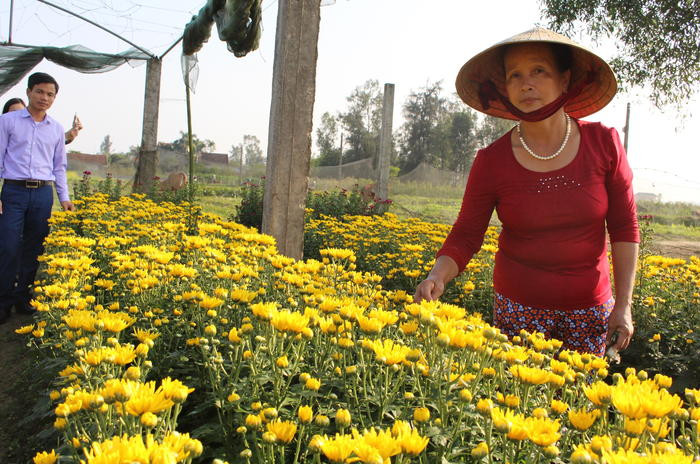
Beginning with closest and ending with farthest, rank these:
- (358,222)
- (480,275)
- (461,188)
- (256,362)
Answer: (256,362)
(480,275)
(358,222)
(461,188)

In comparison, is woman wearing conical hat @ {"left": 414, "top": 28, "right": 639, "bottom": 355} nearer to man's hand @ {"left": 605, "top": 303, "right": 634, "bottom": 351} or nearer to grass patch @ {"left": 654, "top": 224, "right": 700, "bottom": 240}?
man's hand @ {"left": 605, "top": 303, "right": 634, "bottom": 351}

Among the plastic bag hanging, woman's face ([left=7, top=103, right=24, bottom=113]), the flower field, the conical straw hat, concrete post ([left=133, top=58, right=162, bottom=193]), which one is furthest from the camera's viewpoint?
concrete post ([left=133, top=58, right=162, bottom=193])

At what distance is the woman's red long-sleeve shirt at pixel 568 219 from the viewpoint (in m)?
1.85

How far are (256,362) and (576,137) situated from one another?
1.40 m

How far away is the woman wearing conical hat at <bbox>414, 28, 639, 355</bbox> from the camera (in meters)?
1.84

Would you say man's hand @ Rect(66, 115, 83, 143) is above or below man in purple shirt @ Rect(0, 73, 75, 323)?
above

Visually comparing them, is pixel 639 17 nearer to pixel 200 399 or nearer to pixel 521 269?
pixel 521 269

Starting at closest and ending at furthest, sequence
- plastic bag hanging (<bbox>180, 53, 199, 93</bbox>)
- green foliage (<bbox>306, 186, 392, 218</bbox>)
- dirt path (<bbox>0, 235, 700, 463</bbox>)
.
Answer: dirt path (<bbox>0, 235, 700, 463</bbox>) < plastic bag hanging (<bbox>180, 53, 199, 93</bbox>) < green foliage (<bbox>306, 186, 392, 218</bbox>)

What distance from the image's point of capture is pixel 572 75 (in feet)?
6.70

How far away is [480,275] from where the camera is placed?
445 centimetres

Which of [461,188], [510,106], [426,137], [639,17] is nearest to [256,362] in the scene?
[510,106]

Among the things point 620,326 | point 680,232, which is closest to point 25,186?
point 620,326

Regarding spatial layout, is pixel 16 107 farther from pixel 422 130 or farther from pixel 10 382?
pixel 422 130

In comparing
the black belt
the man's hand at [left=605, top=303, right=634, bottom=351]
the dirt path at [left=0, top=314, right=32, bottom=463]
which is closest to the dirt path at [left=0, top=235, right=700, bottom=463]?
the dirt path at [left=0, top=314, right=32, bottom=463]
